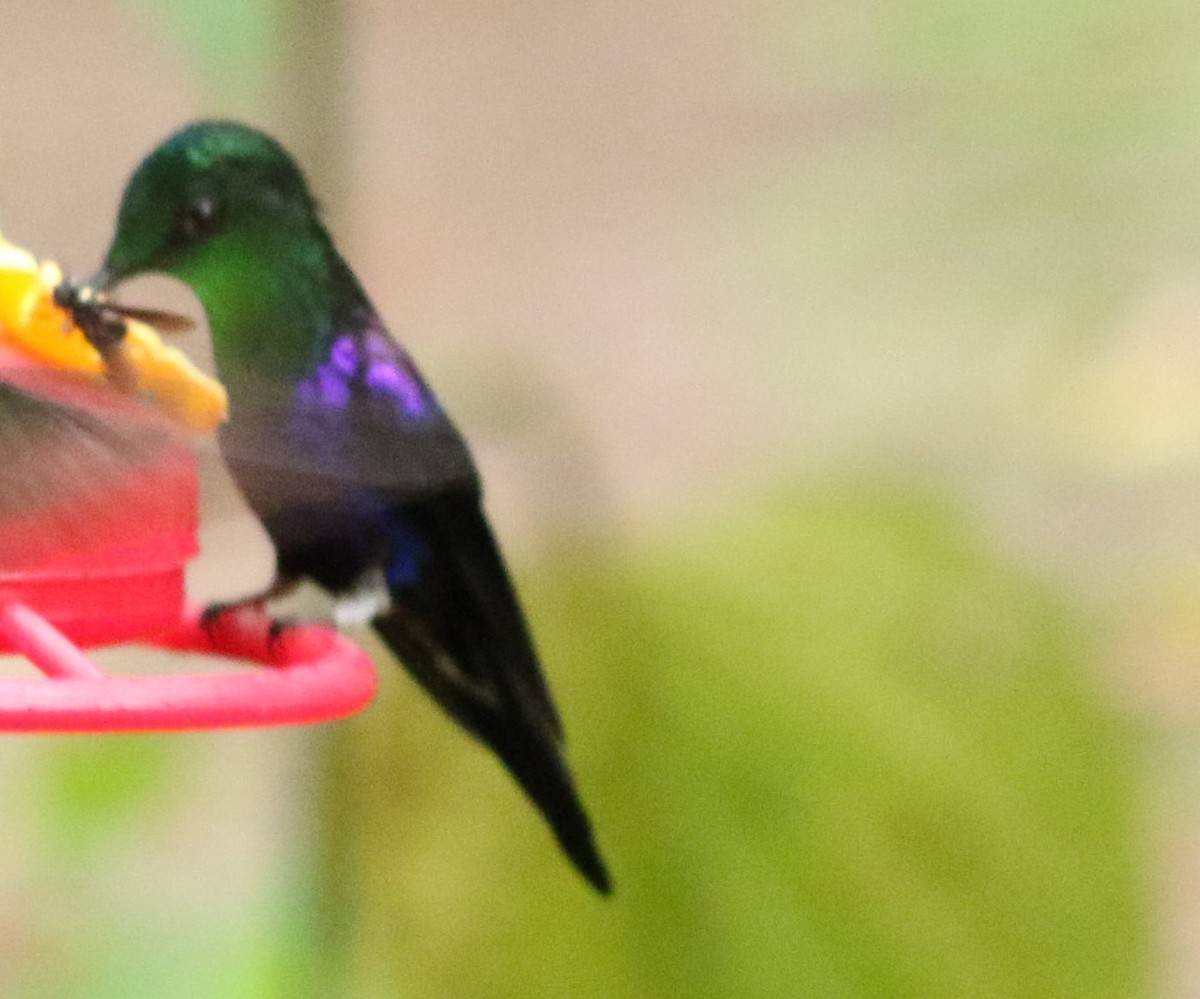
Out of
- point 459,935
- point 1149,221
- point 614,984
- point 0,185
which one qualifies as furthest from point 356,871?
point 1149,221

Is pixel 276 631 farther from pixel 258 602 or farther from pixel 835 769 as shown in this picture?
pixel 835 769

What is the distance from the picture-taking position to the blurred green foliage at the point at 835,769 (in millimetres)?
736

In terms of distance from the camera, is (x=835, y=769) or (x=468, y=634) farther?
(x=835, y=769)

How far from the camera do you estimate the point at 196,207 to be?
1.40ft

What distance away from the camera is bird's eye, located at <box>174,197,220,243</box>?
0.42 m

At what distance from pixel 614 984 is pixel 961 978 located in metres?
0.21

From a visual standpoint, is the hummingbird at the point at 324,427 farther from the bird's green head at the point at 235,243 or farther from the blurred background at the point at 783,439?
the blurred background at the point at 783,439

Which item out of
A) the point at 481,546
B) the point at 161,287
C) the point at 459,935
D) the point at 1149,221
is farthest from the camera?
the point at 459,935

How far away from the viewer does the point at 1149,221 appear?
27.9 inches

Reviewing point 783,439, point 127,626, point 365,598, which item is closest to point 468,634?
point 365,598

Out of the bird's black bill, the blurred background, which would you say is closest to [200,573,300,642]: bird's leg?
the bird's black bill

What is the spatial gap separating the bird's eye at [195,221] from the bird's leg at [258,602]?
0.14 meters

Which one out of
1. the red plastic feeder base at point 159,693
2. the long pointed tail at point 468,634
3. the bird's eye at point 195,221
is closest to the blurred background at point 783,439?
the long pointed tail at point 468,634

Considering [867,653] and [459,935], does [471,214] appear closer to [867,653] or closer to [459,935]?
[867,653]
